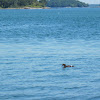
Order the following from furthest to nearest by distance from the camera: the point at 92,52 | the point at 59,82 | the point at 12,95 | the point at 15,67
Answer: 1. the point at 92,52
2. the point at 15,67
3. the point at 59,82
4. the point at 12,95

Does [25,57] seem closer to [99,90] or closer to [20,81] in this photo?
[20,81]

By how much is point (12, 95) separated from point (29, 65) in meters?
7.76

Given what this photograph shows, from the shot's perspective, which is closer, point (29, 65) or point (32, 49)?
point (29, 65)

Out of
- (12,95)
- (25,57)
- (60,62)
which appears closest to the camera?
(12,95)

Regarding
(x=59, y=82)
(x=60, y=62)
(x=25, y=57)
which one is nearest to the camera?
(x=59, y=82)

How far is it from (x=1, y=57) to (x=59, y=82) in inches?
387

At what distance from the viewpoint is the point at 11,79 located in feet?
72.5

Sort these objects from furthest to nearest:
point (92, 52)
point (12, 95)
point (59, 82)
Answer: point (92, 52)
point (59, 82)
point (12, 95)

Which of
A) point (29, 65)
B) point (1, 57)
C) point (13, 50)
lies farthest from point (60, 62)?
point (13, 50)

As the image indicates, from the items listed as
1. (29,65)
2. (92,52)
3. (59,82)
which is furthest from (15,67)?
(92,52)

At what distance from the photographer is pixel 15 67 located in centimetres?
2572

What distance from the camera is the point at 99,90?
774 inches

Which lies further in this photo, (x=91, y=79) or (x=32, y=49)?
(x=32, y=49)

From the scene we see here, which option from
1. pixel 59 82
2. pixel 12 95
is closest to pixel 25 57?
pixel 59 82
